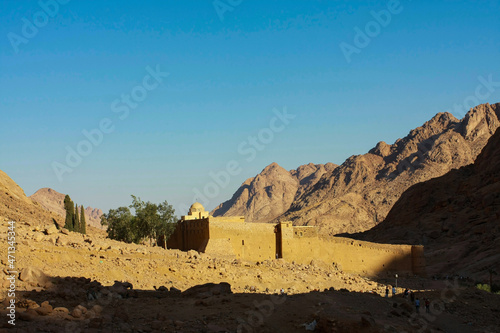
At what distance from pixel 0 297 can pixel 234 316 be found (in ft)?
19.8

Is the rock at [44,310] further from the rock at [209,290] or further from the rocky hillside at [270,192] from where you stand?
the rocky hillside at [270,192]

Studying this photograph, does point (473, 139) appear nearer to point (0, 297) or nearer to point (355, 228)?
point (355, 228)

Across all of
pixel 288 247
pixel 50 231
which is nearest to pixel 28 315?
pixel 50 231

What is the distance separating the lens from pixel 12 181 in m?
57.2

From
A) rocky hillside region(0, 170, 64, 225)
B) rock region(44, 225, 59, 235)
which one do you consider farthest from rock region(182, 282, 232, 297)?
rocky hillside region(0, 170, 64, 225)

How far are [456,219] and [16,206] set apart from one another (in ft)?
142

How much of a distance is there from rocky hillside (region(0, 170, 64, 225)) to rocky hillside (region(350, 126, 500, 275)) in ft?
110

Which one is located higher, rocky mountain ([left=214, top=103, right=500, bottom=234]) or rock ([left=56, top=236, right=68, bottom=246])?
rocky mountain ([left=214, top=103, right=500, bottom=234])

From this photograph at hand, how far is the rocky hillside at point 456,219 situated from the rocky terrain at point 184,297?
21081 mm

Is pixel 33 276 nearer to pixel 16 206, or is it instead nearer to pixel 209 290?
pixel 209 290

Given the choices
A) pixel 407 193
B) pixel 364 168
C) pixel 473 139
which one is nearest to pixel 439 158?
pixel 473 139

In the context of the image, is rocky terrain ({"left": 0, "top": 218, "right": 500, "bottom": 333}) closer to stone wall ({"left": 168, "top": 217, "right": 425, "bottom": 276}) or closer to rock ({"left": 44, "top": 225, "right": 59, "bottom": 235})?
rock ({"left": 44, "top": 225, "right": 59, "bottom": 235})

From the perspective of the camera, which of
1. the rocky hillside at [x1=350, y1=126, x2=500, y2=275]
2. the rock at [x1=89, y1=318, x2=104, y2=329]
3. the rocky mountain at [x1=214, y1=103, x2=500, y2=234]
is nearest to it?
the rock at [x1=89, y1=318, x2=104, y2=329]

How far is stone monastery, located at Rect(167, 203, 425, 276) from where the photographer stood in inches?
1393
